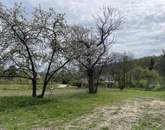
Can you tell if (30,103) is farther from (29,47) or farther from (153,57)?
(153,57)

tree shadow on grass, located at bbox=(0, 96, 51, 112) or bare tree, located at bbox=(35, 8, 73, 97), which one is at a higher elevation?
bare tree, located at bbox=(35, 8, 73, 97)

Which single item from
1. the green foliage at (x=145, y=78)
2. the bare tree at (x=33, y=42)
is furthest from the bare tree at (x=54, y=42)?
the green foliage at (x=145, y=78)

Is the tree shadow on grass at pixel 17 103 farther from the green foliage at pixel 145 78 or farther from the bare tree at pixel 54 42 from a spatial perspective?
the green foliage at pixel 145 78

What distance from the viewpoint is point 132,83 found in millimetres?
54750

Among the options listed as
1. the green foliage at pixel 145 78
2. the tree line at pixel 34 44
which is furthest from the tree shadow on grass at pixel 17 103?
the green foliage at pixel 145 78

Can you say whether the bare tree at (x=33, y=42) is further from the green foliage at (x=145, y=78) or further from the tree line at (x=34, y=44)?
the green foliage at (x=145, y=78)

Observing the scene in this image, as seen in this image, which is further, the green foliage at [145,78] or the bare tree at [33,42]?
the green foliage at [145,78]

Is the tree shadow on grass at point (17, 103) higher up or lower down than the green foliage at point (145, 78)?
lower down

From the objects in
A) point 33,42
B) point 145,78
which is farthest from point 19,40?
point 145,78

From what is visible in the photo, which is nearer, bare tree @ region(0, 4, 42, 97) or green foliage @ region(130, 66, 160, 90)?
bare tree @ region(0, 4, 42, 97)

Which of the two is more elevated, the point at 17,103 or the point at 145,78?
the point at 145,78

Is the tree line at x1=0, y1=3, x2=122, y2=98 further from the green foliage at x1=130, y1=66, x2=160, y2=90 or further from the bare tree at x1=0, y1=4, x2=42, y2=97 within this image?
the green foliage at x1=130, y1=66, x2=160, y2=90

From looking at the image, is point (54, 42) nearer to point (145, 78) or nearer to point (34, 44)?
point (34, 44)

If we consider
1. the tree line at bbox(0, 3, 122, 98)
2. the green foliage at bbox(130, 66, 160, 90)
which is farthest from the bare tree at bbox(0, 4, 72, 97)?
the green foliage at bbox(130, 66, 160, 90)
